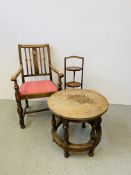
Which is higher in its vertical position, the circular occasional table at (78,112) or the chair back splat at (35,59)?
the chair back splat at (35,59)

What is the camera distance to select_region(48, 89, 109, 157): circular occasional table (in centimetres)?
160

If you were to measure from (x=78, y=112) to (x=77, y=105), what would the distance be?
124mm

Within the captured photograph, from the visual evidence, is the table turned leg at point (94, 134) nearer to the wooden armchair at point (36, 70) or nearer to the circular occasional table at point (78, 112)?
the circular occasional table at point (78, 112)

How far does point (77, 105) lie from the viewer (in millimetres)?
1742

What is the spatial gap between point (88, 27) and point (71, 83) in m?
0.81

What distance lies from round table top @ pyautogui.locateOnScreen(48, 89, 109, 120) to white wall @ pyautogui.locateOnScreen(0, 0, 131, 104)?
2.55 ft

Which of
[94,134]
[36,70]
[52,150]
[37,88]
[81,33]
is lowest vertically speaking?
[52,150]

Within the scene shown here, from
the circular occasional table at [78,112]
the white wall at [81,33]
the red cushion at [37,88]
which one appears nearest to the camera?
the circular occasional table at [78,112]

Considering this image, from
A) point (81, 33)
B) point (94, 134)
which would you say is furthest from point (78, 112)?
point (81, 33)

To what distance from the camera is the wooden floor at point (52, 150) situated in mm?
1646

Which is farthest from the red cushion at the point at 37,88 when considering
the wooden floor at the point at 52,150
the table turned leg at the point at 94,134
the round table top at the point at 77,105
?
the table turned leg at the point at 94,134

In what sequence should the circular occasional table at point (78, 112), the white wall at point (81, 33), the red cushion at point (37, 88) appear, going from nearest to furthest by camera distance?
1. the circular occasional table at point (78, 112)
2. the red cushion at point (37, 88)
3. the white wall at point (81, 33)

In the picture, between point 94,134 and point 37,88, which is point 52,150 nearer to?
point 94,134

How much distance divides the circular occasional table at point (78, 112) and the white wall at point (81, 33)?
0.83 m
